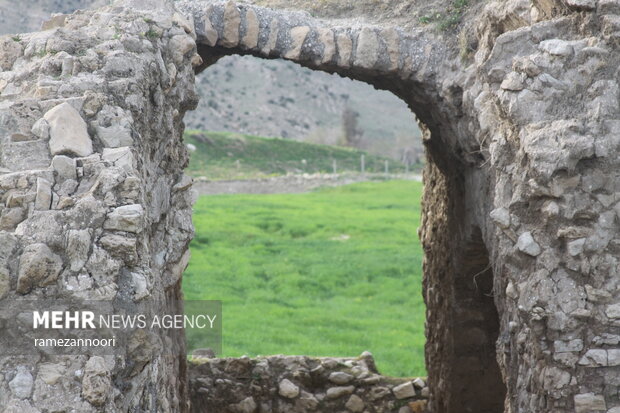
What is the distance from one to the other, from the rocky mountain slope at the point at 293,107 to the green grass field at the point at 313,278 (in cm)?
1532

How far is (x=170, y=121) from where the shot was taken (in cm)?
555

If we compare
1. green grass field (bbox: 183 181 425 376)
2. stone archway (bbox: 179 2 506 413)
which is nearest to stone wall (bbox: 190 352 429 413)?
green grass field (bbox: 183 181 425 376)

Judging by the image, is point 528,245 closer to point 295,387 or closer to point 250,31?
point 250,31

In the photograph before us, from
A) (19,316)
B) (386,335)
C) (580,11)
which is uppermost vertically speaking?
(580,11)

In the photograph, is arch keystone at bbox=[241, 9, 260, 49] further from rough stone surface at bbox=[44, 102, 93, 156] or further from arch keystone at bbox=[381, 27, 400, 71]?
rough stone surface at bbox=[44, 102, 93, 156]

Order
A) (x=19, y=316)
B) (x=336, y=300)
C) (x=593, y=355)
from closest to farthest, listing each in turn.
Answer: (x=19, y=316), (x=593, y=355), (x=336, y=300)

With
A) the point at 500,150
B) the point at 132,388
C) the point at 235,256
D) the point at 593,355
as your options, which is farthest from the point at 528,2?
A: the point at 235,256

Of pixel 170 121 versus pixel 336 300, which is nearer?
pixel 170 121

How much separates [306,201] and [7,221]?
51.5ft

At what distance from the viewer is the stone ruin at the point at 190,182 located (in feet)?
13.6

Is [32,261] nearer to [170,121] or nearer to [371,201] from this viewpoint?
[170,121]

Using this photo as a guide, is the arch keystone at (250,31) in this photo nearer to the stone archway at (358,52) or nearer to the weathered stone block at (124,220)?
the stone archway at (358,52)

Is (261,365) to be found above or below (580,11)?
below

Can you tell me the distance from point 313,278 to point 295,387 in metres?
4.87
